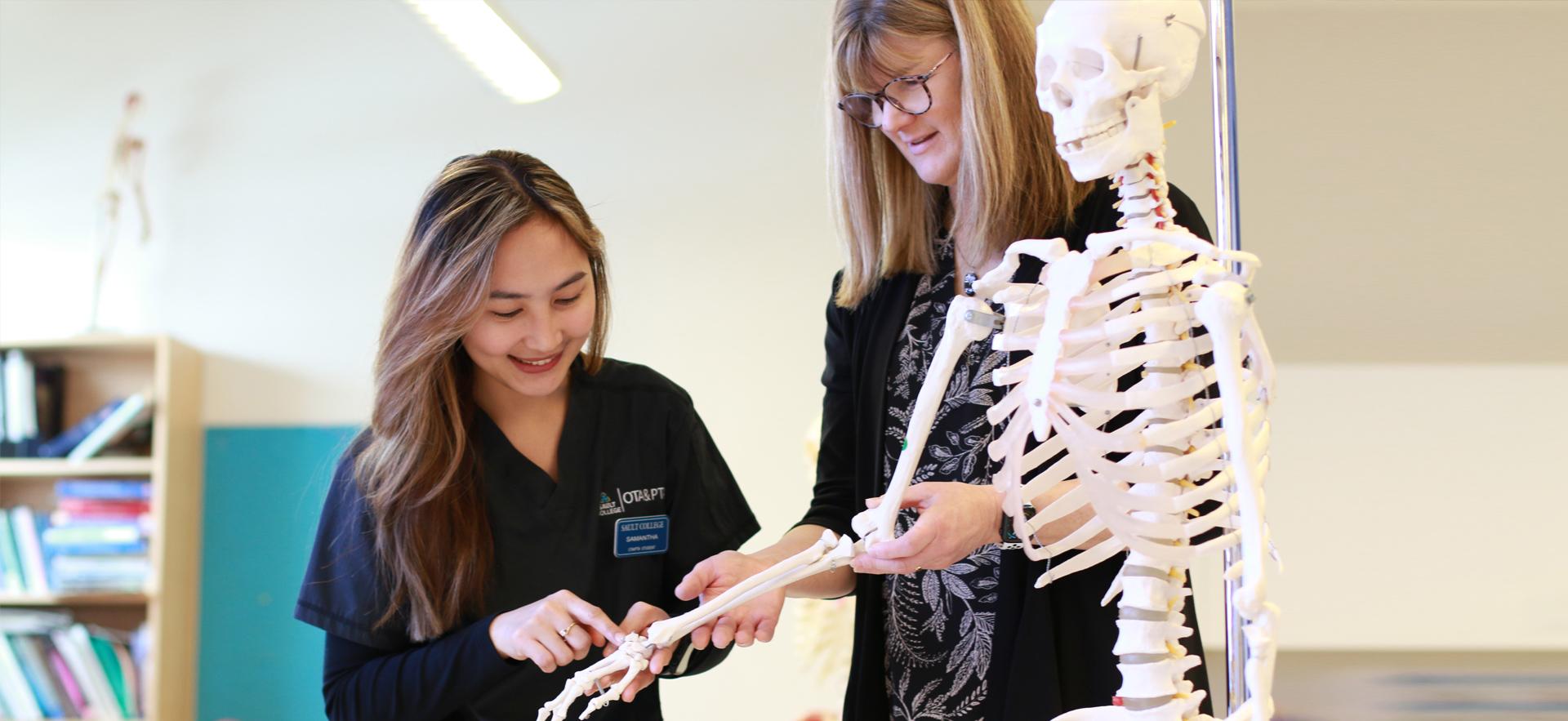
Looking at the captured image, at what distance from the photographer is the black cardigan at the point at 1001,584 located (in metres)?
1.06

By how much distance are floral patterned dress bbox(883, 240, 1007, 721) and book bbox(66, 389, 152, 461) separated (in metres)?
2.58

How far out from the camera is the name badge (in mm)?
1344

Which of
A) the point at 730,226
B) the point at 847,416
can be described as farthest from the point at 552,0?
the point at 847,416

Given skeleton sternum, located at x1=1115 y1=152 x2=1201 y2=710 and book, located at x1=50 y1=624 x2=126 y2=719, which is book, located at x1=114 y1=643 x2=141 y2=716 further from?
skeleton sternum, located at x1=1115 y1=152 x2=1201 y2=710

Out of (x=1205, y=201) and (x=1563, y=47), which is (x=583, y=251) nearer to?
(x=1205, y=201)

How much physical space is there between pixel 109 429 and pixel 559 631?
2517mm

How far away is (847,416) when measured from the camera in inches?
52.2

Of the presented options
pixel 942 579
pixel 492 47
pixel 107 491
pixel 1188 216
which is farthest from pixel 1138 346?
pixel 107 491

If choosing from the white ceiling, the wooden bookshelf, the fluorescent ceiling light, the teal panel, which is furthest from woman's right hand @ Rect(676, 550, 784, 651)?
the wooden bookshelf

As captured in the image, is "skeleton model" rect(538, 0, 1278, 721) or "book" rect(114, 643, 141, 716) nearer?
"skeleton model" rect(538, 0, 1278, 721)

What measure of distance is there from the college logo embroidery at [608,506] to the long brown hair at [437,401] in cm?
13

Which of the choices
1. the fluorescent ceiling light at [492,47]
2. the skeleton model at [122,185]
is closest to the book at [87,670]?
the skeleton model at [122,185]

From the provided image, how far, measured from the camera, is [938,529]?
0.92 metres

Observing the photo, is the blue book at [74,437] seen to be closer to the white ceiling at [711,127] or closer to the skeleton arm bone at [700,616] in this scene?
the white ceiling at [711,127]
